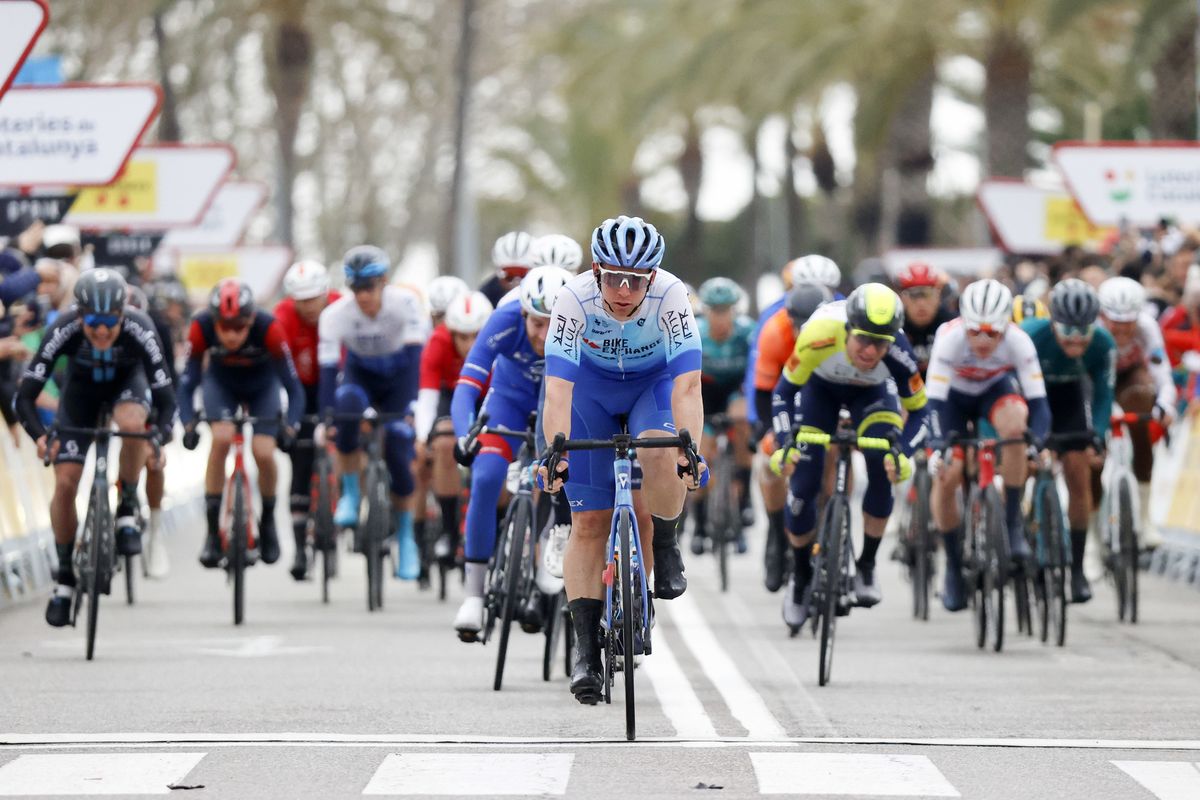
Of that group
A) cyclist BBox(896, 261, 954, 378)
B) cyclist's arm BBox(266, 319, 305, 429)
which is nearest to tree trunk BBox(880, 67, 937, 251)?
cyclist BBox(896, 261, 954, 378)

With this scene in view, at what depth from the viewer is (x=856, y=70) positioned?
120 ft

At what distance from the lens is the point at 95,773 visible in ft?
29.6

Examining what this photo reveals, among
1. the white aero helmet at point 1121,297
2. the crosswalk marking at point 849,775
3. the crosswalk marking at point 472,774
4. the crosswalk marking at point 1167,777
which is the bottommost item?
the crosswalk marking at point 472,774

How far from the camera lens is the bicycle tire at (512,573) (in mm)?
11766

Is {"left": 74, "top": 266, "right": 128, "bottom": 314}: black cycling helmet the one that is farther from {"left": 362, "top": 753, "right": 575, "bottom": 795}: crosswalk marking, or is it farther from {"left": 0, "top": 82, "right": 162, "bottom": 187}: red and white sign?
{"left": 0, "top": 82, "right": 162, "bottom": 187}: red and white sign

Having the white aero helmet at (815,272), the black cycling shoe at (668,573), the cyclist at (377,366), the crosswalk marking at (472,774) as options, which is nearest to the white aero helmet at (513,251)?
the white aero helmet at (815,272)

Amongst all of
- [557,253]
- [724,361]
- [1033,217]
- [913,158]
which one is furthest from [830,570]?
[913,158]

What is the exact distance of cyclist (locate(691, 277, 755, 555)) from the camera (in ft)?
64.5

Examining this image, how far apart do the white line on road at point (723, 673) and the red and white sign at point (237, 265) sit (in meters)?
21.2

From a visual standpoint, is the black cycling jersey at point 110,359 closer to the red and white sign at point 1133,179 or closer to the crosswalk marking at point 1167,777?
the crosswalk marking at point 1167,777

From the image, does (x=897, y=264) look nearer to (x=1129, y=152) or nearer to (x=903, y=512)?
(x=1129, y=152)

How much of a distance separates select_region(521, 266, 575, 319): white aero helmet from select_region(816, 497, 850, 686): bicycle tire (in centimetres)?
172

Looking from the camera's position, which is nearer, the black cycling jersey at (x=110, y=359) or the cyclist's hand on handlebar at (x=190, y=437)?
the black cycling jersey at (x=110, y=359)

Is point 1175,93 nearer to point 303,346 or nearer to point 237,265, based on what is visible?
point 237,265
